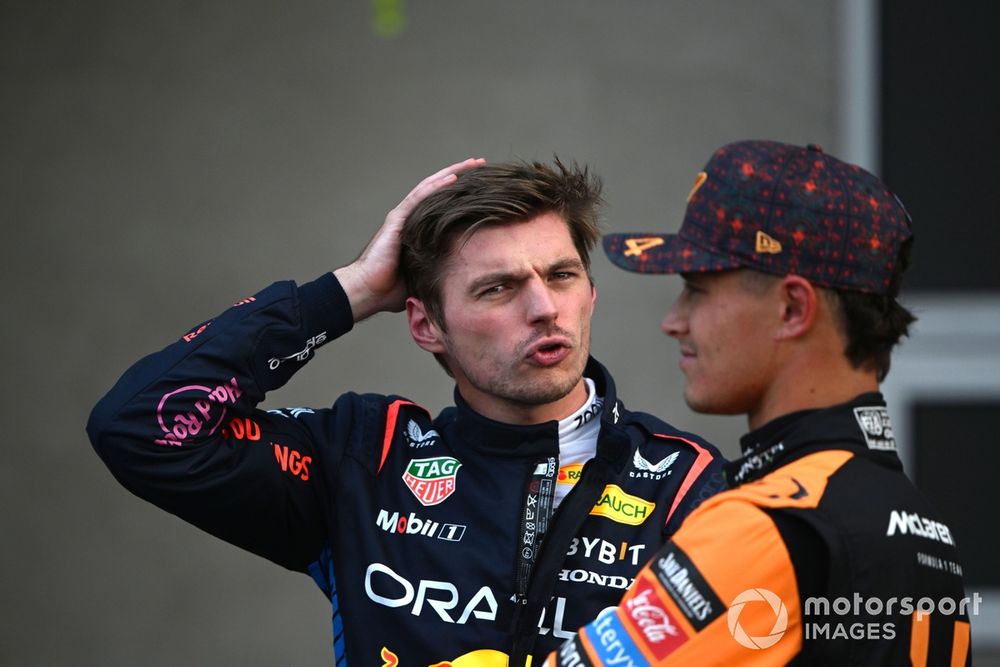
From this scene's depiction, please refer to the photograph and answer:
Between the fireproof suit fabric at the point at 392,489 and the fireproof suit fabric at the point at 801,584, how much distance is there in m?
0.68

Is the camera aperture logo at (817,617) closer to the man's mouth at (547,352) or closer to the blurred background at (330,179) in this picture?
the man's mouth at (547,352)

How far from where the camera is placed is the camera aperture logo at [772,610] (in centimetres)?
147

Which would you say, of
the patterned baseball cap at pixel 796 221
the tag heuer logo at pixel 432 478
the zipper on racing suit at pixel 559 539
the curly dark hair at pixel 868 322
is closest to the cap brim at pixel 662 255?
the patterned baseball cap at pixel 796 221

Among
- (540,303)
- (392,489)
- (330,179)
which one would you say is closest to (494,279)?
(540,303)

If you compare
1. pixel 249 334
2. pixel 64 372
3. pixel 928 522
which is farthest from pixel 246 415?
pixel 64 372

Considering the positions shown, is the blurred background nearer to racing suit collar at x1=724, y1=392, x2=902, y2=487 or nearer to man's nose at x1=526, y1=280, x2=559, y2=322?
man's nose at x1=526, y1=280, x2=559, y2=322

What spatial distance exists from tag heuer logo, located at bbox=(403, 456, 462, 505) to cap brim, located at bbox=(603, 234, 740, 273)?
72cm

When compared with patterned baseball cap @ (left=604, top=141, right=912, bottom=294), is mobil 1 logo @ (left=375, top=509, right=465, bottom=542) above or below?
below

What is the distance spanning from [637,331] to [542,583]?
73.3 inches

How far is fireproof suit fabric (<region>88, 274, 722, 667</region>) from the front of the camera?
2.26 metres

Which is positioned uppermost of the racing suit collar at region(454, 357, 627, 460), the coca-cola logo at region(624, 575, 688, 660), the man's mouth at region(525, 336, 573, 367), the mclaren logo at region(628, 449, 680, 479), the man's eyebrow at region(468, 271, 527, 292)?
the man's eyebrow at region(468, 271, 527, 292)

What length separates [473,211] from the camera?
2.57 meters

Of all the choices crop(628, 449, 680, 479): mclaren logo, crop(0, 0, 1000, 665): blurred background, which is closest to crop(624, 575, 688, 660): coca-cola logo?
crop(628, 449, 680, 479): mclaren logo

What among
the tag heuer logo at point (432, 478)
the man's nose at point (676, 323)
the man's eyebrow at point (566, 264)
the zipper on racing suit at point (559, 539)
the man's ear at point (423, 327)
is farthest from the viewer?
the man's ear at point (423, 327)
